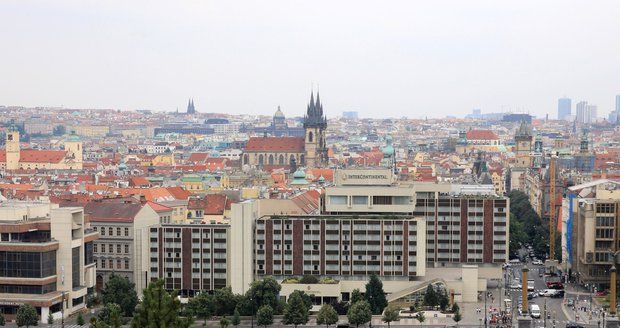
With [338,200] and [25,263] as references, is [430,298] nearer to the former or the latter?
[338,200]

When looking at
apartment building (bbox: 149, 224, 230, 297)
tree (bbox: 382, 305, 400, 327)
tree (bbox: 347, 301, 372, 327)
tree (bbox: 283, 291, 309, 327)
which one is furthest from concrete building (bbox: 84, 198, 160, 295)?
tree (bbox: 382, 305, 400, 327)

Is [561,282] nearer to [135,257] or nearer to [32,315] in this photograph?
[135,257]

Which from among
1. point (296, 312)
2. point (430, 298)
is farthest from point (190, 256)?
point (430, 298)

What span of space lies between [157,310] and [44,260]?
22534 millimetres

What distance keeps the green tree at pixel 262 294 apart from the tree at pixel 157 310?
20832 millimetres

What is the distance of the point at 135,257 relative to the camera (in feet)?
275

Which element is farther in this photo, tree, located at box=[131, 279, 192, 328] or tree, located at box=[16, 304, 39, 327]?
tree, located at box=[16, 304, 39, 327]

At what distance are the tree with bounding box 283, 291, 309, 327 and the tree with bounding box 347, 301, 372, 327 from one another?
259 cm

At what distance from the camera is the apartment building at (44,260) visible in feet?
248

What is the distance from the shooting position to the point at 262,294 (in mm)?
76625

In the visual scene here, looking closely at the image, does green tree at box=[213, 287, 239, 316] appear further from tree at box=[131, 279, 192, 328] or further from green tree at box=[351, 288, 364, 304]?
tree at box=[131, 279, 192, 328]

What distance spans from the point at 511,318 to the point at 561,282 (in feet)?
62.3

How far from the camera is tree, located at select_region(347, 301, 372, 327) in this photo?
72625 millimetres

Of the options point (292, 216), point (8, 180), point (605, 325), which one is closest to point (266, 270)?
point (292, 216)
